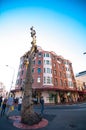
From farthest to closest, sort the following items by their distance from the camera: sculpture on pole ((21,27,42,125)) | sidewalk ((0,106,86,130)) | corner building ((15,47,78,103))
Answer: corner building ((15,47,78,103))
sculpture on pole ((21,27,42,125))
sidewalk ((0,106,86,130))

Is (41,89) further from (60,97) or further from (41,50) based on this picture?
(41,50)

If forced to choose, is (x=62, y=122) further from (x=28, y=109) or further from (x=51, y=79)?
(x=51, y=79)

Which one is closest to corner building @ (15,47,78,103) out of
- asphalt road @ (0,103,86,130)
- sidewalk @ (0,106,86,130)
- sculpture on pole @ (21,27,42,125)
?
asphalt road @ (0,103,86,130)

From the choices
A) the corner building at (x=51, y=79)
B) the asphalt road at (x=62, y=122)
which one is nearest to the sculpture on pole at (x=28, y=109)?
the asphalt road at (x=62, y=122)

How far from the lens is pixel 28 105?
27.4ft

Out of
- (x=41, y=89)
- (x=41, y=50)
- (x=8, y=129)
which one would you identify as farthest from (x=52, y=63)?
(x=8, y=129)

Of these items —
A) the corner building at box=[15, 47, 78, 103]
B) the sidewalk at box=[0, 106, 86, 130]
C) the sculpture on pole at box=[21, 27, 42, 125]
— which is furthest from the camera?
the corner building at box=[15, 47, 78, 103]

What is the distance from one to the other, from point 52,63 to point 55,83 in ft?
23.6

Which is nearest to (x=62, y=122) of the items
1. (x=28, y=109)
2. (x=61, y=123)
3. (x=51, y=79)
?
(x=61, y=123)

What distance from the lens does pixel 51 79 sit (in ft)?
103

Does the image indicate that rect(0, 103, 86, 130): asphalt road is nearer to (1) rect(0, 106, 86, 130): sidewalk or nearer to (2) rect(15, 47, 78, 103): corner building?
(1) rect(0, 106, 86, 130): sidewalk

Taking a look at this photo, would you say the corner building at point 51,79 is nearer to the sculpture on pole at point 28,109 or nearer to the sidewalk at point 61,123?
the sidewalk at point 61,123

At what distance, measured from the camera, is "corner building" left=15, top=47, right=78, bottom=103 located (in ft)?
97.4

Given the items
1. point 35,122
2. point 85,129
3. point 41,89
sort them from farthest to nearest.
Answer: point 41,89 < point 35,122 < point 85,129
